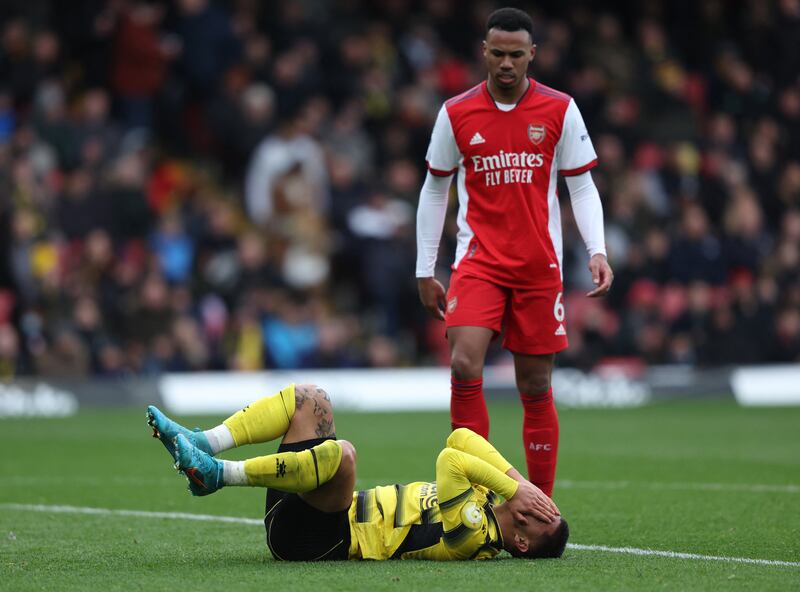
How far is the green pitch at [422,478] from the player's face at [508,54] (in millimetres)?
2346

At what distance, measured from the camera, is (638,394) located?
61.4 ft

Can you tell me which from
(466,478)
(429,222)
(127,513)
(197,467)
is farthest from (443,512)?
(127,513)

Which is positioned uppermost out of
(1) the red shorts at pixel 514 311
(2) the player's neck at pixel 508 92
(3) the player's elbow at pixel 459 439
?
(2) the player's neck at pixel 508 92

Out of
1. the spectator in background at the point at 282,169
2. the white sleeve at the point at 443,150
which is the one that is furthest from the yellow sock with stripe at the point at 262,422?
the spectator in background at the point at 282,169

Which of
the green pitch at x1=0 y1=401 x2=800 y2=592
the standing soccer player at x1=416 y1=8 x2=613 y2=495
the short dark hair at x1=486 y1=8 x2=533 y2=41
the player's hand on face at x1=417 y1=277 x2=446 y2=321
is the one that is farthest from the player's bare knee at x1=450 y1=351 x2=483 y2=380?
the short dark hair at x1=486 y1=8 x2=533 y2=41

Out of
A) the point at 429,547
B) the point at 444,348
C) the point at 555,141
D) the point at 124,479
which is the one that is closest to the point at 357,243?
the point at 444,348

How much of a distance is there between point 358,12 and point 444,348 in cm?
566

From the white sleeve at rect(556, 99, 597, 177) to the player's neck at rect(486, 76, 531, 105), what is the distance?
0.26 metres

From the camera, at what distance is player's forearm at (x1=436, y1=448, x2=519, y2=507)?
Answer: 6.34 metres

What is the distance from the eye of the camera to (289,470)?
20.2 feet

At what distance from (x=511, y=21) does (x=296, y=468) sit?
2.66 m

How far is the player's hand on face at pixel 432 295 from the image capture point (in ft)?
26.0

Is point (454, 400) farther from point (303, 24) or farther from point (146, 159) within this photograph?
point (303, 24)

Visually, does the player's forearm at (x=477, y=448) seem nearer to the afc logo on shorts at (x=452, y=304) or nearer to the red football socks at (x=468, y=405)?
the red football socks at (x=468, y=405)
